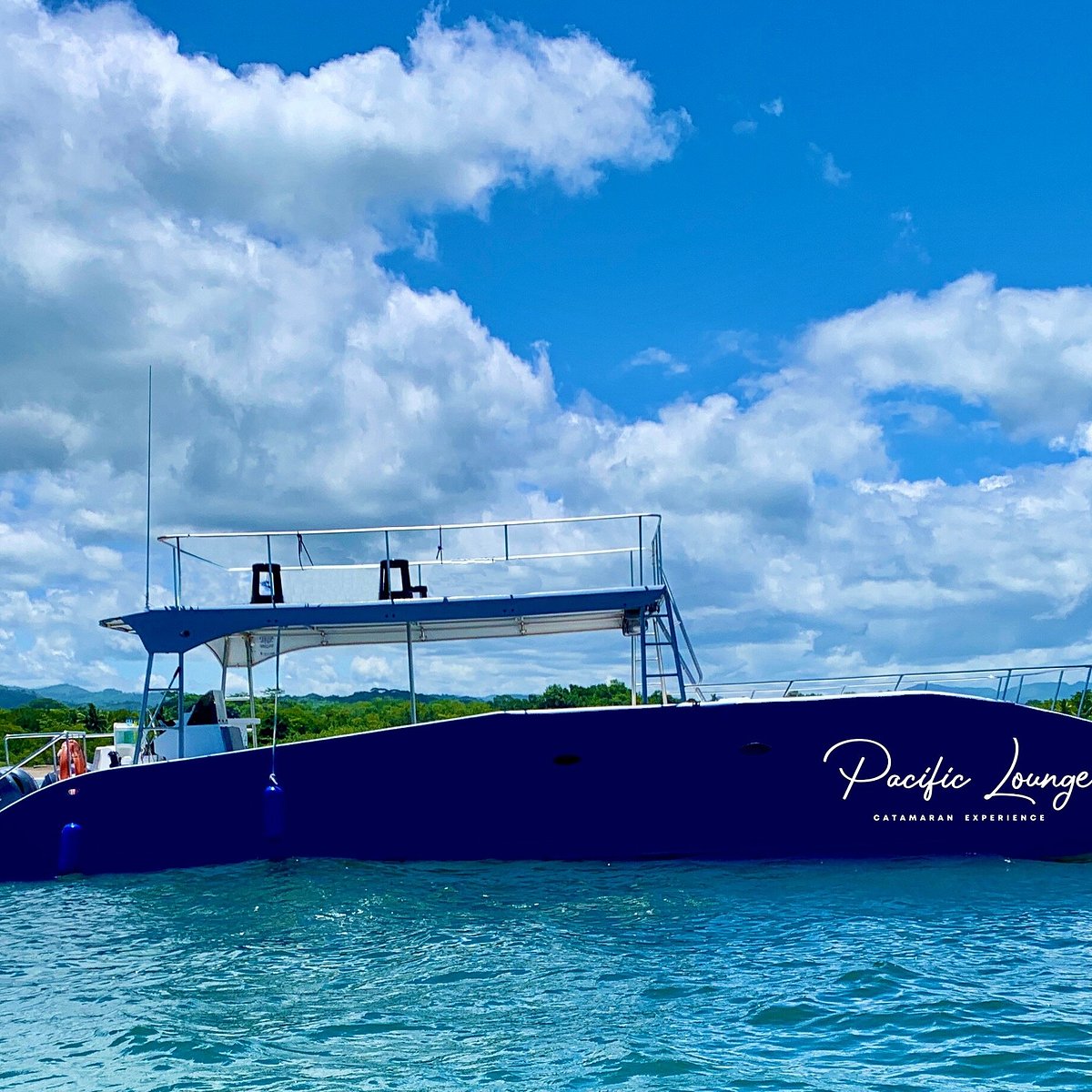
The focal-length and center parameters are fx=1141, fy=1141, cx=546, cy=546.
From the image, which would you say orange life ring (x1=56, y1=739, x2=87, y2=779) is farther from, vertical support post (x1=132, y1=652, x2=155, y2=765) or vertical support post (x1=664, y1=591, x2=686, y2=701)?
vertical support post (x1=664, y1=591, x2=686, y2=701)

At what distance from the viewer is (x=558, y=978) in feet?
27.9

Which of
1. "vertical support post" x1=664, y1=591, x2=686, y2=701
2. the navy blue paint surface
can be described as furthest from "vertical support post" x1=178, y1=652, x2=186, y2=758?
"vertical support post" x1=664, y1=591, x2=686, y2=701

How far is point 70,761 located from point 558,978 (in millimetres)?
9394

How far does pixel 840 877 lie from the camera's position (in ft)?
38.1

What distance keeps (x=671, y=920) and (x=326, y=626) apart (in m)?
6.49

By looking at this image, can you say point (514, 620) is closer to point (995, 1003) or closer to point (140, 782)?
point (140, 782)

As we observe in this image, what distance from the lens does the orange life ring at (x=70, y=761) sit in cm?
1509

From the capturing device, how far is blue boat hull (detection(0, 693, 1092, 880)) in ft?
40.7

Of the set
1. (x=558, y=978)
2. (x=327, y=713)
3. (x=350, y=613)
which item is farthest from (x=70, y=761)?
(x=327, y=713)

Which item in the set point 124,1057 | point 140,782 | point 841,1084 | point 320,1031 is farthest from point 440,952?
point 140,782

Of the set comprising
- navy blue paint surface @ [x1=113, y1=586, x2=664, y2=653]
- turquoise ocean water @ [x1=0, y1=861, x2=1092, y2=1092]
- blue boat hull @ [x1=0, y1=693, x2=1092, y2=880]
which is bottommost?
turquoise ocean water @ [x1=0, y1=861, x2=1092, y2=1092]

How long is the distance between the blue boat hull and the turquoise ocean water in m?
0.42

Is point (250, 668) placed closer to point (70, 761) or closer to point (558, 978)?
point (70, 761)

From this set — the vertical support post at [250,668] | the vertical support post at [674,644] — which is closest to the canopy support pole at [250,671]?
the vertical support post at [250,668]
